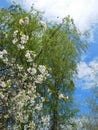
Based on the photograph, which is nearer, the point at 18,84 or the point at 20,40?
the point at 18,84

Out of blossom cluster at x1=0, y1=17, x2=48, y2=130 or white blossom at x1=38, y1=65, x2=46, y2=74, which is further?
white blossom at x1=38, y1=65, x2=46, y2=74

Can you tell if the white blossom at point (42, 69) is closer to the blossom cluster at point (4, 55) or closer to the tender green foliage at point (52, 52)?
the blossom cluster at point (4, 55)

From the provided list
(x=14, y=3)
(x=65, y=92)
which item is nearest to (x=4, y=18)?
(x=14, y=3)

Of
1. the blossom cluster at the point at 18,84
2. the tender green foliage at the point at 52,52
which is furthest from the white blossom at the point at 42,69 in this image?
the tender green foliage at the point at 52,52

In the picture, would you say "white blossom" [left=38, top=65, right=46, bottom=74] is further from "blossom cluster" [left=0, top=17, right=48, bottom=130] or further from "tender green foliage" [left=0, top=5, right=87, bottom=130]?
"tender green foliage" [left=0, top=5, right=87, bottom=130]

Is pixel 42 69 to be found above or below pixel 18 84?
above

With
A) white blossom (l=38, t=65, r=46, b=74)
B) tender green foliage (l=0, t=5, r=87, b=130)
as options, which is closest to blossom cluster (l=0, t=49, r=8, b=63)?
white blossom (l=38, t=65, r=46, b=74)

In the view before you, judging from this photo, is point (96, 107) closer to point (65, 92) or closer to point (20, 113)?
point (65, 92)

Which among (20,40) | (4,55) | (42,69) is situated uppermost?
(20,40)

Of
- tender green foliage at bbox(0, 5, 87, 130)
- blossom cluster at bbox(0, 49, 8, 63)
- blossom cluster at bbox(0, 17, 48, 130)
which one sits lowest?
blossom cluster at bbox(0, 17, 48, 130)

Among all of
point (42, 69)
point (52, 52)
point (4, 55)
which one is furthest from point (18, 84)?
point (52, 52)

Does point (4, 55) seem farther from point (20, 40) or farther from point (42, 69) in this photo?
point (42, 69)

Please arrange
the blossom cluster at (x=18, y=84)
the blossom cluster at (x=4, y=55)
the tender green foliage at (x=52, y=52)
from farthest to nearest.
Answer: the tender green foliage at (x=52, y=52) → the blossom cluster at (x=4, y=55) → the blossom cluster at (x=18, y=84)

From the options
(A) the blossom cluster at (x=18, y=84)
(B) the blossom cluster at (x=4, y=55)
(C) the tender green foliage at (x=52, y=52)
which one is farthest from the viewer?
(C) the tender green foliage at (x=52, y=52)
